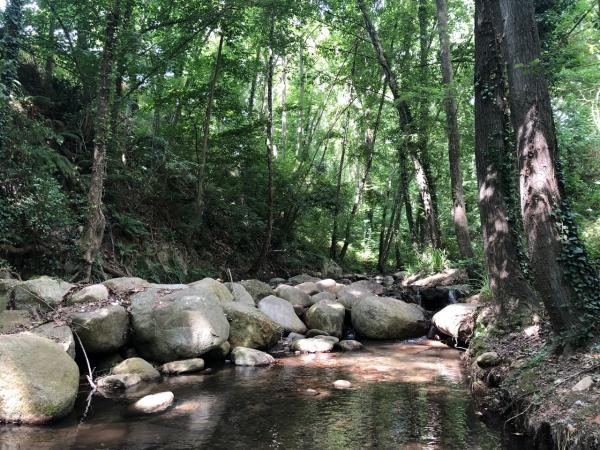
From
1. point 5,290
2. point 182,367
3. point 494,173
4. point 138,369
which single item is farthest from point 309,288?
point 5,290

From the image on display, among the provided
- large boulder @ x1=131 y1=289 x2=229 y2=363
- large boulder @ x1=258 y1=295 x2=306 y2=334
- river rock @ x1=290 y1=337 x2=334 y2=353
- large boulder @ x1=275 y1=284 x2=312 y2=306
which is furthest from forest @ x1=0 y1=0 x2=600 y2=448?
large boulder @ x1=131 y1=289 x2=229 y2=363

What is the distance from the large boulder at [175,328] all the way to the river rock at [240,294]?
2.17 m

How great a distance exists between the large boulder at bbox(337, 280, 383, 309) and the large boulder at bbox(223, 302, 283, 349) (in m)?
2.72

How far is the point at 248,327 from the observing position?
27.8 ft

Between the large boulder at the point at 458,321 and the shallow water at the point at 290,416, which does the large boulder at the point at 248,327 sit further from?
the large boulder at the point at 458,321

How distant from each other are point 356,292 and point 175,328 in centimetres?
574

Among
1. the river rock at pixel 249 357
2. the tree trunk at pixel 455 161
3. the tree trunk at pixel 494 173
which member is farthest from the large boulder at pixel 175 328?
the tree trunk at pixel 455 161

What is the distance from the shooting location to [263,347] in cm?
862

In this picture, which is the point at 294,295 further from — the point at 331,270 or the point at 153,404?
the point at 331,270

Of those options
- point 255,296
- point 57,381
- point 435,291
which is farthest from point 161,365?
point 435,291

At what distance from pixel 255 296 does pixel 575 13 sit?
29.8 ft

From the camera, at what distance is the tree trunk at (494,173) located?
6643mm

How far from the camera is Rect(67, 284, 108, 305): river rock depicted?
Result: 744cm

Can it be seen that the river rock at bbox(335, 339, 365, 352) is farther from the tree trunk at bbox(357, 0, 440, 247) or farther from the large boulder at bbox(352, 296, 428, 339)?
the tree trunk at bbox(357, 0, 440, 247)
